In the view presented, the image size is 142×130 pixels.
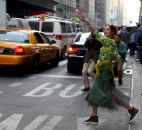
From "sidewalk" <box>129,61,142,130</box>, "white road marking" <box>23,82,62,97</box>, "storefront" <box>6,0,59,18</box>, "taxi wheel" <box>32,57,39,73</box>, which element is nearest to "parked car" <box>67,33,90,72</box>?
"taxi wheel" <box>32,57,39,73</box>

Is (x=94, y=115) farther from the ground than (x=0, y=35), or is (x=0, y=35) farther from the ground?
(x=0, y=35)

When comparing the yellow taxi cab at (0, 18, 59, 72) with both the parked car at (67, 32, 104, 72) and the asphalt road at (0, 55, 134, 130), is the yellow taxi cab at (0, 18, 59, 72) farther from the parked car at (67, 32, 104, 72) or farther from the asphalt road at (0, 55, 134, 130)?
the parked car at (67, 32, 104, 72)

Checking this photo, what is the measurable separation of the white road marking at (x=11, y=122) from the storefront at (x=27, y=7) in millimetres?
42227

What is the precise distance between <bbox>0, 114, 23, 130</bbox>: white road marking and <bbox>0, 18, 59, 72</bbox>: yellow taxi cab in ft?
17.5

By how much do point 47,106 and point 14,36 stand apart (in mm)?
5629

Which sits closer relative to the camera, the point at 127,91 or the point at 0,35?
the point at 127,91

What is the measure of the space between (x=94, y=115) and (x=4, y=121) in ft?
4.97

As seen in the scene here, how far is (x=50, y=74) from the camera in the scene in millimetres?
13445

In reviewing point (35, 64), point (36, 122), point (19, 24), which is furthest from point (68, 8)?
point (36, 122)

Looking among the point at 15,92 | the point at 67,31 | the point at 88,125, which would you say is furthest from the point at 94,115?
the point at 67,31

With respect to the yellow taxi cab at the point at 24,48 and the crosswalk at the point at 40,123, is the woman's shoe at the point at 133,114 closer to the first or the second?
the crosswalk at the point at 40,123

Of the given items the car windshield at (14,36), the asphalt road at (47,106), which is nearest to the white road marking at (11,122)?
the asphalt road at (47,106)

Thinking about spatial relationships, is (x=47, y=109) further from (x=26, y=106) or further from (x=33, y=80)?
(x=33, y=80)

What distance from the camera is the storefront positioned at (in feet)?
163
